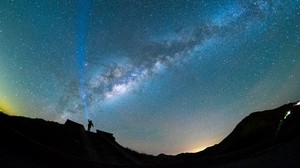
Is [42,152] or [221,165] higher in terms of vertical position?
[42,152]

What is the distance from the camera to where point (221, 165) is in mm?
4094

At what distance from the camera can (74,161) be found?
12.2 ft

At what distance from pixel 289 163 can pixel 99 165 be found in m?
2.82

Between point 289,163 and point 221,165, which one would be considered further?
point 221,165

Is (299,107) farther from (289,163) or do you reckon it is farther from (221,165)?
(221,165)

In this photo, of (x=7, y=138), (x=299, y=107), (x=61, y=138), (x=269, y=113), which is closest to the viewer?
(x=7, y=138)

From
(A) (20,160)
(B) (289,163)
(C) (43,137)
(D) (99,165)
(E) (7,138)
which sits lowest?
(B) (289,163)

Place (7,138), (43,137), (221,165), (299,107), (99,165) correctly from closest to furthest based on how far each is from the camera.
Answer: (7,138) < (99,165) < (221,165) < (299,107) < (43,137)

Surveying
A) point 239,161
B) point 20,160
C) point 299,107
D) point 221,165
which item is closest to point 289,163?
point 239,161

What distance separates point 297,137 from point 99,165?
9.61 ft

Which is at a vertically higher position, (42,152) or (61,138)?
(61,138)

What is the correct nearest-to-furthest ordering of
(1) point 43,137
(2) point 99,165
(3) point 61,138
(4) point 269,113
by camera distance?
(2) point 99,165
(4) point 269,113
(1) point 43,137
(3) point 61,138

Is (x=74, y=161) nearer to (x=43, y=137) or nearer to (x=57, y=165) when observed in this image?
(x=57, y=165)

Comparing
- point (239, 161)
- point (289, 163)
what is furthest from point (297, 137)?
point (239, 161)
